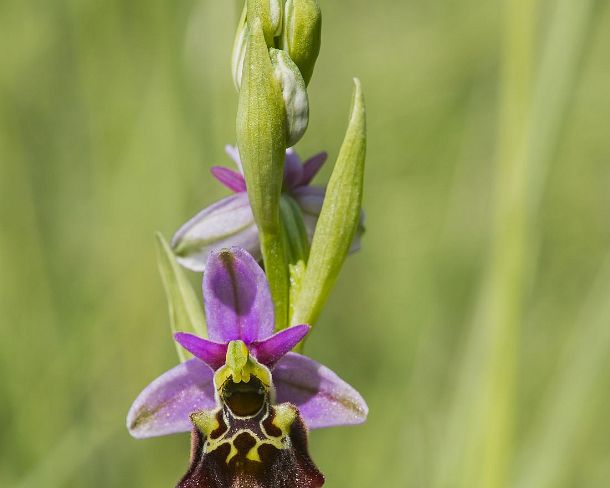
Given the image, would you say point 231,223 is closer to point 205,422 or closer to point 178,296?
point 178,296

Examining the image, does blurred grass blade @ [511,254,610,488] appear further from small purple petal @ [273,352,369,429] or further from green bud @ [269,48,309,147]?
green bud @ [269,48,309,147]

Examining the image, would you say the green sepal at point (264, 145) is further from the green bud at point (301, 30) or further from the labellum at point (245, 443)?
the labellum at point (245, 443)

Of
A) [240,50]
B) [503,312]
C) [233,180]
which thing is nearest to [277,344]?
[233,180]

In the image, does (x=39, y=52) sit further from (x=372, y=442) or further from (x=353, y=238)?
(x=353, y=238)

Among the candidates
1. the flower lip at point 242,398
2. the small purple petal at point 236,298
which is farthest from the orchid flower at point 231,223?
the flower lip at point 242,398

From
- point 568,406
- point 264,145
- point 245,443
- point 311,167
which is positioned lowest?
point 568,406
